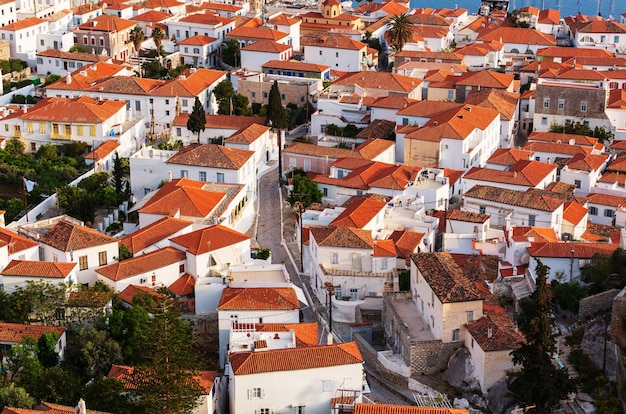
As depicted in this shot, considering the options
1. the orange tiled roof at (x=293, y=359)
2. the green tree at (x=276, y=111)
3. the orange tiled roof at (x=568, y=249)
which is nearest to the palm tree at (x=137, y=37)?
the green tree at (x=276, y=111)

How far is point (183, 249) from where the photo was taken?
44906 millimetres

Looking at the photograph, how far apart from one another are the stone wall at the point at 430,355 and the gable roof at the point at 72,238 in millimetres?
13511

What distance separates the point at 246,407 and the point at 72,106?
28.8 m

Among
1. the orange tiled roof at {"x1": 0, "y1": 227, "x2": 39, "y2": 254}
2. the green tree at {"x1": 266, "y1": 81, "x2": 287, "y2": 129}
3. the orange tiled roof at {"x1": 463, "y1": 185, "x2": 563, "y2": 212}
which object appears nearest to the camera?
the orange tiled roof at {"x1": 0, "y1": 227, "x2": 39, "y2": 254}

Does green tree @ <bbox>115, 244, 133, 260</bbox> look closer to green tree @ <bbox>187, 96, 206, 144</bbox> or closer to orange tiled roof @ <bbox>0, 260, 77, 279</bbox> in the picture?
orange tiled roof @ <bbox>0, 260, 77, 279</bbox>

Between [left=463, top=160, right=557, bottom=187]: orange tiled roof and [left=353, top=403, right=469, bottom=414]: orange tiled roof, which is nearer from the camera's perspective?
[left=353, top=403, right=469, bottom=414]: orange tiled roof

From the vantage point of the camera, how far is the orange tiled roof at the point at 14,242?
43.8m

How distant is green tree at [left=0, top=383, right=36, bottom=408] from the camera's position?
3475 cm

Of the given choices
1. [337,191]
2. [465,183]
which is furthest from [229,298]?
[465,183]

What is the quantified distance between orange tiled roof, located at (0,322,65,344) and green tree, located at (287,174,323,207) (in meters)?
15.7

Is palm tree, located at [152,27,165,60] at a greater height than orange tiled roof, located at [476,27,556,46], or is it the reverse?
palm tree, located at [152,27,165,60]

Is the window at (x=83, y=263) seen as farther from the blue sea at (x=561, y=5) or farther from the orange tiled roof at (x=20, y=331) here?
the blue sea at (x=561, y=5)

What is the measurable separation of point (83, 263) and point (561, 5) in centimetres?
9519

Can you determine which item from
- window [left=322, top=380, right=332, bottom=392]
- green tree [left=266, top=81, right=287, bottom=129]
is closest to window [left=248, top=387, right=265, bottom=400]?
window [left=322, top=380, right=332, bottom=392]
